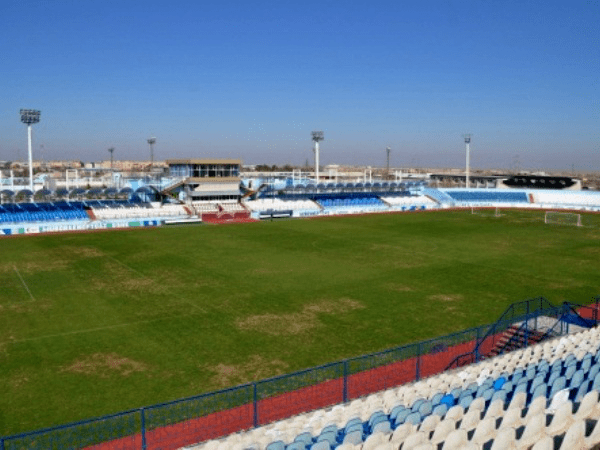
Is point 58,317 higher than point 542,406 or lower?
lower

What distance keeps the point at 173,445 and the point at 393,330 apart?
1079 cm

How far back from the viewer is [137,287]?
27891 mm

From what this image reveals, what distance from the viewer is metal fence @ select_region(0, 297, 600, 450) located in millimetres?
12508

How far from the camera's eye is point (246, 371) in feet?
55.2

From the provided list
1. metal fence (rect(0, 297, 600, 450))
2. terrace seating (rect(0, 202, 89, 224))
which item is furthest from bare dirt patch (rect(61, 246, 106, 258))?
metal fence (rect(0, 297, 600, 450))

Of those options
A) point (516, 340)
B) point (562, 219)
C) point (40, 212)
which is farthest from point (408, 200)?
point (516, 340)

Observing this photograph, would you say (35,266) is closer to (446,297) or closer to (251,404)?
(251,404)

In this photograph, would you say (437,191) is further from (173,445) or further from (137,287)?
(173,445)

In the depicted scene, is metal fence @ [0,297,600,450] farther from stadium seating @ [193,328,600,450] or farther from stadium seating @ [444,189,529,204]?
stadium seating @ [444,189,529,204]

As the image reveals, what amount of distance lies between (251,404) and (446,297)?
45.4 feet

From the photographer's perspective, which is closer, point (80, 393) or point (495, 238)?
point (80, 393)

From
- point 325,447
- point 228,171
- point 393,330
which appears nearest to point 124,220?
point 228,171

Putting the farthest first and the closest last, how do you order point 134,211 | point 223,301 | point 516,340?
point 134,211
point 223,301
point 516,340

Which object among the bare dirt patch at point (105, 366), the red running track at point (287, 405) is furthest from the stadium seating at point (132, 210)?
the red running track at point (287, 405)
